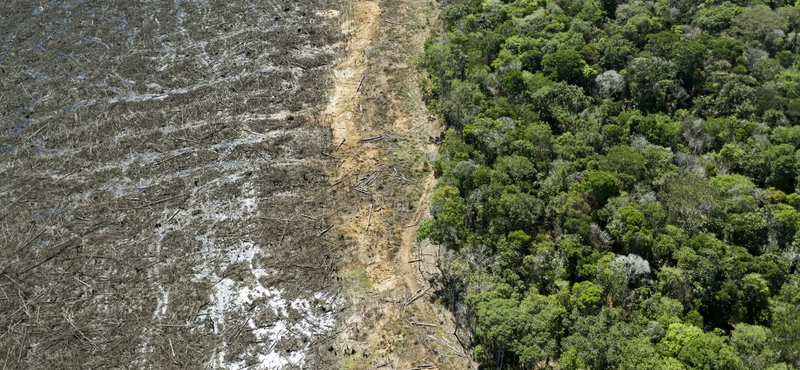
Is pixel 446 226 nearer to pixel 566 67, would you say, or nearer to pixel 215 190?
pixel 215 190

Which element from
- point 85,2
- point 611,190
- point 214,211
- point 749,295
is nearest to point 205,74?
point 214,211

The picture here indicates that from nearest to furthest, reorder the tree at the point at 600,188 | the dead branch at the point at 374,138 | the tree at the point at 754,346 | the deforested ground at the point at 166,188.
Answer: the tree at the point at 754,346
the deforested ground at the point at 166,188
the tree at the point at 600,188
the dead branch at the point at 374,138

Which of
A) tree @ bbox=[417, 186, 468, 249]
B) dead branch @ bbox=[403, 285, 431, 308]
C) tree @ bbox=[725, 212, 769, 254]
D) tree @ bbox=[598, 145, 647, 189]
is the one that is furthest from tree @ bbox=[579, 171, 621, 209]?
dead branch @ bbox=[403, 285, 431, 308]

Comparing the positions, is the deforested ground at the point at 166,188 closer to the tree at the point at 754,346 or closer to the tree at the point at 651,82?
the tree at the point at 754,346

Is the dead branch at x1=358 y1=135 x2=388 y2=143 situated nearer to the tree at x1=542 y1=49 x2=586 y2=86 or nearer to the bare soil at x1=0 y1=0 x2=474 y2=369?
the bare soil at x1=0 y1=0 x2=474 y2=369

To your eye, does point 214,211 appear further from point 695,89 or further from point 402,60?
point 695,89

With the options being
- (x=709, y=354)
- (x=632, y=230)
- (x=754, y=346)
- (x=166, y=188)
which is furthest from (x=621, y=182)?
(x=166, y=188)

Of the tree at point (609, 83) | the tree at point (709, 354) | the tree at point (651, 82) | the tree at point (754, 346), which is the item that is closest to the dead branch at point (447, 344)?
the tree at point (709, 354)
